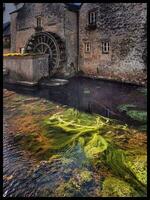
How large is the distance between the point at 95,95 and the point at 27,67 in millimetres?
5176

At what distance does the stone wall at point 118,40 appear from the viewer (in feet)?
50.4

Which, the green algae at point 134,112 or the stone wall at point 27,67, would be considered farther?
the stone wall at point 27,67

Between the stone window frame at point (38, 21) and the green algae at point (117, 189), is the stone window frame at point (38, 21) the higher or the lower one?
the higher one

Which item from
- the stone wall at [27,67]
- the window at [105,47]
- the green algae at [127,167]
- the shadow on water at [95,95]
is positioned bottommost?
the green algae at [127,167]

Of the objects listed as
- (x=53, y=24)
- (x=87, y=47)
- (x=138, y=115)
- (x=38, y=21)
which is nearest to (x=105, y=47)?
(x=87, y=47)

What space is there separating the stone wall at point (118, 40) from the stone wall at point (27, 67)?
360cm

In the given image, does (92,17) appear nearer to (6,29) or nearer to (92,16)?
(92,16)

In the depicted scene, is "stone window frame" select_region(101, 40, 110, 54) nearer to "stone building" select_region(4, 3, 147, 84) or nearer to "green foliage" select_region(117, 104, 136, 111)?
"stone building" select_region(4, 3, 147, 84)

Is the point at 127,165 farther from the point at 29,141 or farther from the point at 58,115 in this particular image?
the point at 58,115

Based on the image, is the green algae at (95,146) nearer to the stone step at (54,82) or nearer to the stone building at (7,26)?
the stone step at (54,82)

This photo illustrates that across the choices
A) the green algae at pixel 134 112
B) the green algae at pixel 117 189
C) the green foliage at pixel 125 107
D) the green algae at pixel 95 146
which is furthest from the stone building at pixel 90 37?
the green algae at pixel 117 189

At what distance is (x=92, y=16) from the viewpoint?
17594 mm

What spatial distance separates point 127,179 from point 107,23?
13.3m

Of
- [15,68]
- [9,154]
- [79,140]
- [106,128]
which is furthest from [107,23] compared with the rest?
[9,154]
